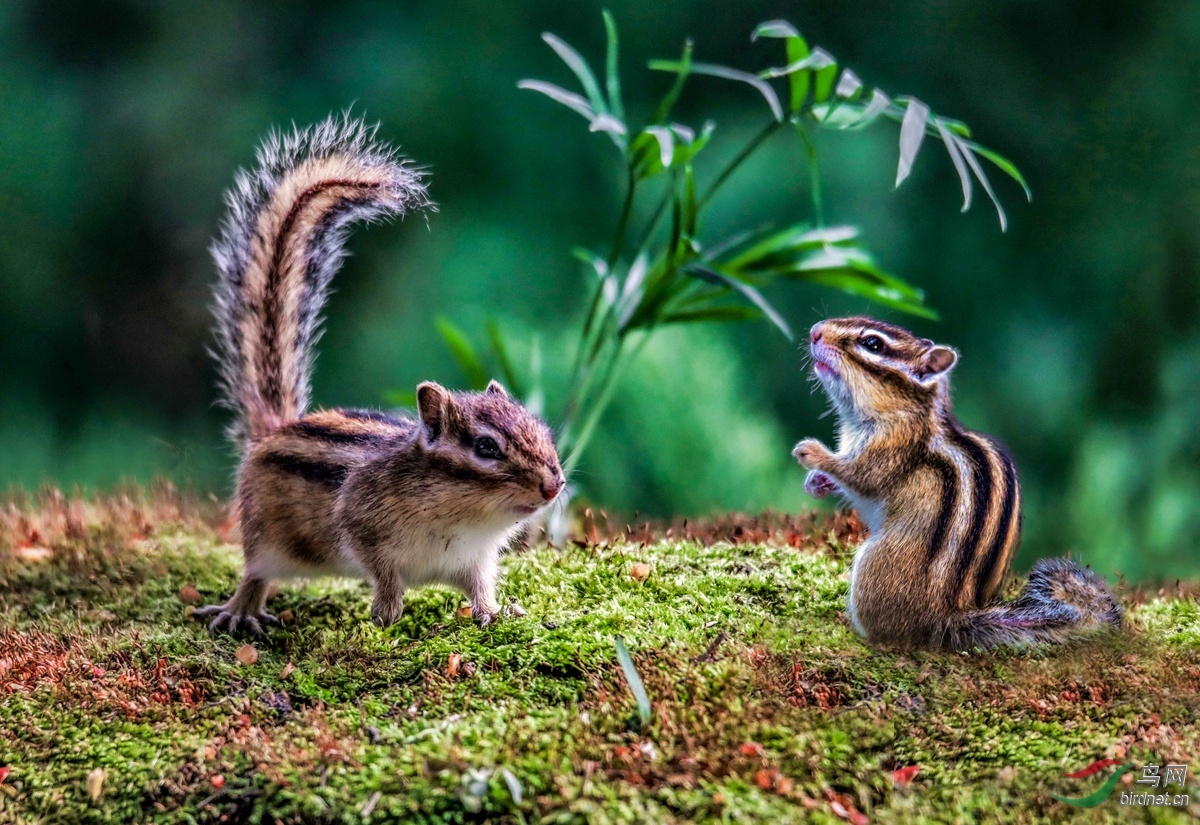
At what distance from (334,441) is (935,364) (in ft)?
4.72

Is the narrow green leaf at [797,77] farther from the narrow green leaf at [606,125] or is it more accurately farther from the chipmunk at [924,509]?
the chipmunk at [924,509]

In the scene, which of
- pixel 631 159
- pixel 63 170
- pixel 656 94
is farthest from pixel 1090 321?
pixel 63 170

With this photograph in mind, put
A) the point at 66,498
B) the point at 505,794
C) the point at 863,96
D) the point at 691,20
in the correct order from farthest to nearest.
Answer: the point at 691,20
the point at 66,498
the point at 863,96
the point at 505,794

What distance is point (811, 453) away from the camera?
2.18 meters

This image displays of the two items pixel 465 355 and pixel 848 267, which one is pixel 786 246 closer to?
pixel 848 267

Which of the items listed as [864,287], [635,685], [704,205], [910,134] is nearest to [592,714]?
[635,685]

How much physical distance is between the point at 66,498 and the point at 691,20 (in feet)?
11.0

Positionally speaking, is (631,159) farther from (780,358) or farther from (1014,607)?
(780,358)

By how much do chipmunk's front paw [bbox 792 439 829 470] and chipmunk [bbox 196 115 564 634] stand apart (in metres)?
0.52

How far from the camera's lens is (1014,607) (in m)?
2.07

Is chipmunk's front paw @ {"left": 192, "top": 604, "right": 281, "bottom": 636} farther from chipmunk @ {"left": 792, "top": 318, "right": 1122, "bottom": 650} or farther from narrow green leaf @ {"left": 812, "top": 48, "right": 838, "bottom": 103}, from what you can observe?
narrow green leaf @ {"left": 812, "top": 48, "right": 838, "bottom": 103}

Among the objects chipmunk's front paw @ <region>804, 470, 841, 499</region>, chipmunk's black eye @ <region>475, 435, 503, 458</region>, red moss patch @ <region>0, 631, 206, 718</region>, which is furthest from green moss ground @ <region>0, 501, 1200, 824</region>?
chipmunk's black eye @ <region>475, 435, 503, 458</region>

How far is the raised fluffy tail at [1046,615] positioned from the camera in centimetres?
203

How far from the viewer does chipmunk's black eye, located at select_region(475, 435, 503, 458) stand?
227 cm
